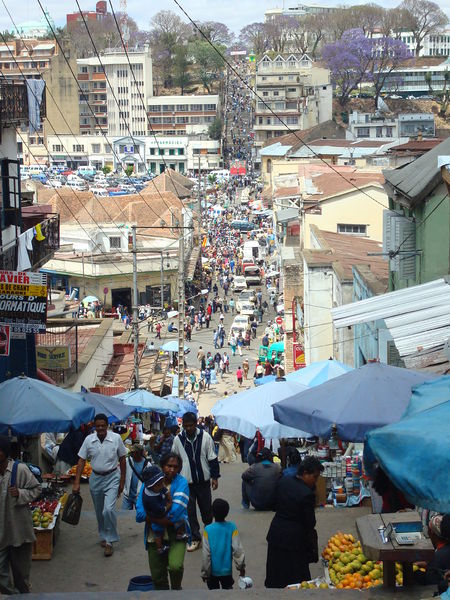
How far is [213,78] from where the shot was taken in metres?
142

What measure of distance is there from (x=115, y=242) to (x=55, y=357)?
38388 mm

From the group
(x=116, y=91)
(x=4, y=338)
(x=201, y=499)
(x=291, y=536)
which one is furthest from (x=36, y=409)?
(x=116, y=91)

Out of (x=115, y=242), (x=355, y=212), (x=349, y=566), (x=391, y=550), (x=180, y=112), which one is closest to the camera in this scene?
(x=391, y=550)

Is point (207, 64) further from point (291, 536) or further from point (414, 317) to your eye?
point (291, 536)

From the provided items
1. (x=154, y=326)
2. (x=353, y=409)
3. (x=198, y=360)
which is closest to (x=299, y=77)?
(x=154, y=326)

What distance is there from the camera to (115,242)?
5931 cm

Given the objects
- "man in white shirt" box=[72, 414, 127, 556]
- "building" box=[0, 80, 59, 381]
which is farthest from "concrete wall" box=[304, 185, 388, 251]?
"man in white shirt" box=[72, 414, 127, 556]

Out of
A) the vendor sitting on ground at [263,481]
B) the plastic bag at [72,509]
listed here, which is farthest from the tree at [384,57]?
the plastic bag at [72,509]

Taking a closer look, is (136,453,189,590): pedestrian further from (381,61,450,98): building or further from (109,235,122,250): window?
(381,61,450,98): building

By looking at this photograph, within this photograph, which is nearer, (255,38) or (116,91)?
(116,91)

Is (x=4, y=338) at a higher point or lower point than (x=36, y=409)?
higher

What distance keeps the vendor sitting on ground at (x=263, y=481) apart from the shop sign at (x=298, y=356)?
1848 cm

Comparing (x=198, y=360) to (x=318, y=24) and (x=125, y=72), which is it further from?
(x=318, y=24)

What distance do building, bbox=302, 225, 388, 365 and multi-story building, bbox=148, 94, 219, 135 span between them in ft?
310
